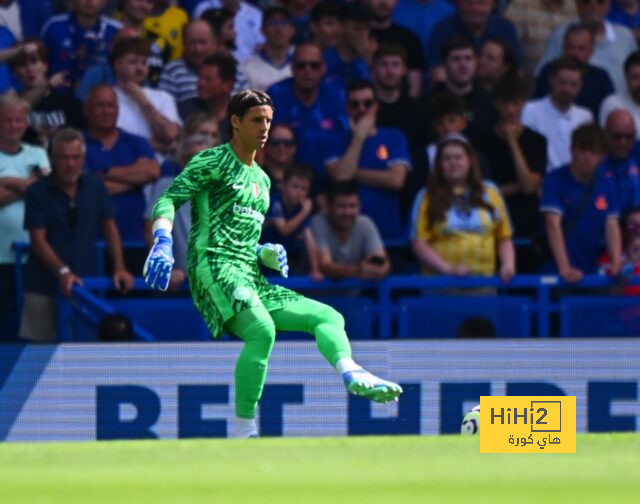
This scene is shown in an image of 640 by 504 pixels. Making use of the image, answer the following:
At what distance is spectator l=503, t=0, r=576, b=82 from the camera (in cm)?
1464

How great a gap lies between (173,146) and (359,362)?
9.54 feet

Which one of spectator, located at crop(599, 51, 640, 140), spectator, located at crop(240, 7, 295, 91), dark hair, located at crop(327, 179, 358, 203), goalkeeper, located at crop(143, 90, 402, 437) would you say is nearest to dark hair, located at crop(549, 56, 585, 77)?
spectator, located at crop(599, 51, 640, 140)

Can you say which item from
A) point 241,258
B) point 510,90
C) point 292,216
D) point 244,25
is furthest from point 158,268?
point 244,25

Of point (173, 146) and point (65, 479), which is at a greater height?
point (173, 146)

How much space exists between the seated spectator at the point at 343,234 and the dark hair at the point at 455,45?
1.83 meters

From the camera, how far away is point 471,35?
13852 mm

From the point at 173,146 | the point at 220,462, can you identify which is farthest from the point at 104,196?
the point at 220,462

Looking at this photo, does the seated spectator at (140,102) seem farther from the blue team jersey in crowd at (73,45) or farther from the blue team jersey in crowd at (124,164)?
the blue team jersey in crowd at (73,45)

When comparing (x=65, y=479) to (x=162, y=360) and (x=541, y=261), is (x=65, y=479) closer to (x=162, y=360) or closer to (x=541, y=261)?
(x=162, y=360)

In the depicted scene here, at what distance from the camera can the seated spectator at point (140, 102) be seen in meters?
12.7

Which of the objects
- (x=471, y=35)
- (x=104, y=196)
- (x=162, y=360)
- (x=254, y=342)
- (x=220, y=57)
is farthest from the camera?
(x=471, y=35)

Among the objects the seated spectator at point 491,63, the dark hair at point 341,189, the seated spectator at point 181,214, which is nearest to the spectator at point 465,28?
the seated spectator at point 491,63

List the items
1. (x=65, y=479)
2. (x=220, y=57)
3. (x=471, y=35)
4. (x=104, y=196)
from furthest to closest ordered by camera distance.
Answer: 1. (x=471, y=35)
2. (x=220, y=57)
3. (x=104, y=196)
4. (x=65, y=479)

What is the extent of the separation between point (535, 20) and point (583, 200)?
8.87 feet
